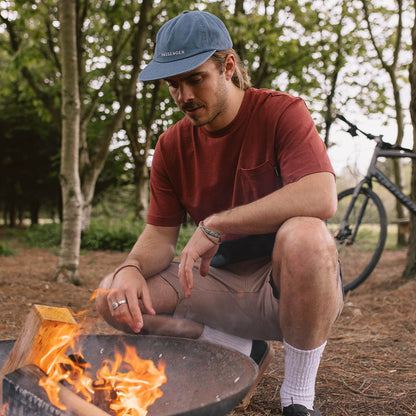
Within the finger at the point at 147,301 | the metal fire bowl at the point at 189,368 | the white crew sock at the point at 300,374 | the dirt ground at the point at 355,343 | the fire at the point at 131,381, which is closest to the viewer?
the metal fire bowl at the point at 189,368

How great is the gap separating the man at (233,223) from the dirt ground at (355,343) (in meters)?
0.34

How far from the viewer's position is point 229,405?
1.24 meters

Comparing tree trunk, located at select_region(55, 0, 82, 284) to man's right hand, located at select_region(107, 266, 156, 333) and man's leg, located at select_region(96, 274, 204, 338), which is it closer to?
man's leg, located at select_region(96, 274, 204, 338)

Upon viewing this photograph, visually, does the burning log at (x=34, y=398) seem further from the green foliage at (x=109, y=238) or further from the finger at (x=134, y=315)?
the green foliage at (x=109, y=238)

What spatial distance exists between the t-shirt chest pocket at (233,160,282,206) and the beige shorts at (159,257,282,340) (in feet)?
1.11

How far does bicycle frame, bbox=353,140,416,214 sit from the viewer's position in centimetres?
443

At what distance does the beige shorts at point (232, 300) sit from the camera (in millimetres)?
2090

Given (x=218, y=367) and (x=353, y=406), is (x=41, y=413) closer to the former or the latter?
(x=218, y=367)

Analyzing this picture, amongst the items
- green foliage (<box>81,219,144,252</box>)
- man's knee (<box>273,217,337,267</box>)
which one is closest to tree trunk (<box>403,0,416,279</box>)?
man's knee (<box>273,217,337,267</box>)

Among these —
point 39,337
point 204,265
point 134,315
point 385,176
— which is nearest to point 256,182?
point 204,265

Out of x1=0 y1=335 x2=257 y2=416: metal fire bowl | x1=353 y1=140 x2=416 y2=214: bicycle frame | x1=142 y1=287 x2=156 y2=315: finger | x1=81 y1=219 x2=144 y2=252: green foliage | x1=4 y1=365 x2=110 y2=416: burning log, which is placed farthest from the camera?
x1=81 y1=219 x2=144 y2=252: green foliage

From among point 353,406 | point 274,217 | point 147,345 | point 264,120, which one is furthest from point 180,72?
point 353,406

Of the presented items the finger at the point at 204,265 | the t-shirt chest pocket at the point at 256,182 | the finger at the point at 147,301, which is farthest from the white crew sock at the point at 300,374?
the t-shirt chest pocket at the point at 256,182

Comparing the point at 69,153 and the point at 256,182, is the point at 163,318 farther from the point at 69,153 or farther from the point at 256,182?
the point at 69,153
